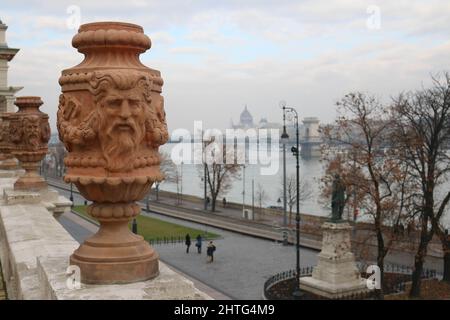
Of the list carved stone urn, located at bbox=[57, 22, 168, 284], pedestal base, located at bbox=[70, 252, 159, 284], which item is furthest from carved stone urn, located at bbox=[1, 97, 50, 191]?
pedestal base, located at bbox=[70, 252, 159, 284]

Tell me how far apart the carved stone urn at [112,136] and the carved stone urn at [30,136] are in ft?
22.0

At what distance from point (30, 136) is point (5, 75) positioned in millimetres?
30749

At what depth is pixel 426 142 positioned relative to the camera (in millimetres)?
21750

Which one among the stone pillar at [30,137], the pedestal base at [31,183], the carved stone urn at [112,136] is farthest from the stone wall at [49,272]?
the stone pillar at [30,137]

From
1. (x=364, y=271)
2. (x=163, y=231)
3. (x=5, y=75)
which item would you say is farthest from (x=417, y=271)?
(x=5, y=75)

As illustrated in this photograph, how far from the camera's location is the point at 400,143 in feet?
72.3

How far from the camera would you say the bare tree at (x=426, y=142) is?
2080 cm

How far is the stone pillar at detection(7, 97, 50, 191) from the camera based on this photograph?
10.4 meters

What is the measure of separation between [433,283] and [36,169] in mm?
17863

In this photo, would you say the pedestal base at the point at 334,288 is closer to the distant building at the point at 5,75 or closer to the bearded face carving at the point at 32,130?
the bearded face carving at the point at 32,130

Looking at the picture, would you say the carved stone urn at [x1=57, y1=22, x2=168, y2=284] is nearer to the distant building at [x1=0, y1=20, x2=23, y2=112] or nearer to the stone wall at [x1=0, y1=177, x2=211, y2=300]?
the stone wall at [x1=0, y1=177, x2=211, y2=300]

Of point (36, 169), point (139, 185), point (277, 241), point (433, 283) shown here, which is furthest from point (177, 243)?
point (139, 185)
